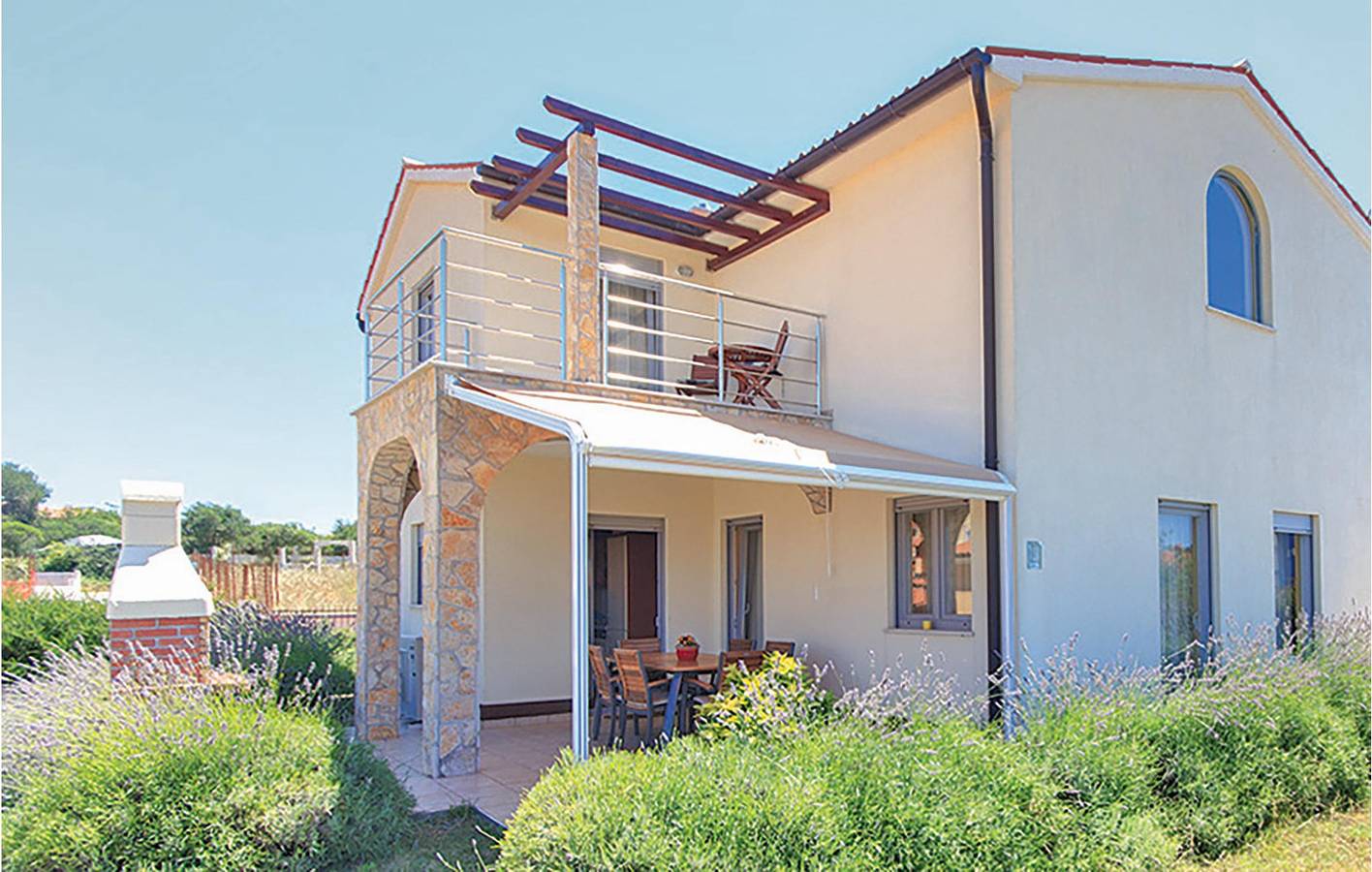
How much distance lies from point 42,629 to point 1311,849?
21.9m

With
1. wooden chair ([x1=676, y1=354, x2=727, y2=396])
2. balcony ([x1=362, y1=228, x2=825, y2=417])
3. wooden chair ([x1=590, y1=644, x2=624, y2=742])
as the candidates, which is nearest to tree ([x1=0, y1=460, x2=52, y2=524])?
balcony ([x1=362, y1=228, x2=825, y2=417])

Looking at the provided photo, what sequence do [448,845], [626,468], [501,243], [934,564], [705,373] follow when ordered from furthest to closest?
1. [705,373]
2. [934,564]
3. [501,243]
4. [448,845]
5. [626,468]

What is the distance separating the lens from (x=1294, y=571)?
15.2 metres

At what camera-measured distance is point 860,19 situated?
13.6 metres

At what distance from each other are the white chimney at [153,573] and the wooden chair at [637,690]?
4726 mm

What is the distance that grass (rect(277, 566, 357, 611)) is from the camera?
105 feet

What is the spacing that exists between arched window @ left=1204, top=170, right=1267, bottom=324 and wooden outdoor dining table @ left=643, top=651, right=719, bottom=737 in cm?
980

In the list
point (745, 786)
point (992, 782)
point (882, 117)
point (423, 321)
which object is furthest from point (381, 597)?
point (882, 117)

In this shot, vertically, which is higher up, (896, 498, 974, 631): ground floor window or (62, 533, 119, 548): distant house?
(896, 498, 974, 631): ground floor window

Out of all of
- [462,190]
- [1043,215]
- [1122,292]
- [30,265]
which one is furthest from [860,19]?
[30,265]

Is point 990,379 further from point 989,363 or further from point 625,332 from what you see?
point 625,332

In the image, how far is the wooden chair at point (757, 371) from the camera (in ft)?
46.1

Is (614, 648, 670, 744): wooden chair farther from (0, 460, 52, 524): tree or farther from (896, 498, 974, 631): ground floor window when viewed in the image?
(0, 460, 52, 524): tree

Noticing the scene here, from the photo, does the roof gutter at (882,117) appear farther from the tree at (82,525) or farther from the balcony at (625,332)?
the tree at (82,525)
